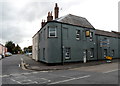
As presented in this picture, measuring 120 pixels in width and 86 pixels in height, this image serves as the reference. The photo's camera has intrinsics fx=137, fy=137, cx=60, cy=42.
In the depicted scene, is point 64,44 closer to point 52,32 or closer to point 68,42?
point 68,42

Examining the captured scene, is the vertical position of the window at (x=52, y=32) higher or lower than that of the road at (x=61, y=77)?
higher

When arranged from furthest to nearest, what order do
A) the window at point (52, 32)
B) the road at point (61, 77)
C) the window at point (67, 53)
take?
1. the window at point (67, 53)
2. the window at point (52, 32)
3. the road at point (61, 77)

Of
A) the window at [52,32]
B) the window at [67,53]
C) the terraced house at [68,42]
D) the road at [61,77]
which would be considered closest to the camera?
the road at [61,77]

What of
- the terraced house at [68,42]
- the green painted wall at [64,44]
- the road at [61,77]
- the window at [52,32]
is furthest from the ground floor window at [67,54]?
the road at [61,77]

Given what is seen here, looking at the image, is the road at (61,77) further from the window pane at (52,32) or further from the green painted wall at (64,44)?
the window pane at (52,32)

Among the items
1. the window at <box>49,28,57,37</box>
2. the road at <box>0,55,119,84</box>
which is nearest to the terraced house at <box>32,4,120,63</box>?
the window at <box>49,28,57,37</box>

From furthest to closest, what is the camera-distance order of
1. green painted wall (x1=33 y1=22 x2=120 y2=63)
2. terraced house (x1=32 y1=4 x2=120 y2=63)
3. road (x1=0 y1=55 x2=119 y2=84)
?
terraced house (x1=32 y1=4 x2=120 y2=63)
green painted wall (x1=33 y1=22 x2=120 y2=63)
road (x1=0 y1=55 x2=119 y2=84)

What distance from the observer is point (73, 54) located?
75.5 feet

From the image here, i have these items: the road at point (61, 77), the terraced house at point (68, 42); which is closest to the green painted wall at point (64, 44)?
the terraced house at point (68, 42)

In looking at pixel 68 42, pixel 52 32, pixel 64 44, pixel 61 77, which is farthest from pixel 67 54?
pixel 61 77

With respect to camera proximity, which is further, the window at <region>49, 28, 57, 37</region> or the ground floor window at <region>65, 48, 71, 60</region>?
the ground floor window at <region>65, 48, 71, 60</region>

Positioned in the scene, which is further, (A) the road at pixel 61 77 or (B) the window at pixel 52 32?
(B) the window at pixel 52 32

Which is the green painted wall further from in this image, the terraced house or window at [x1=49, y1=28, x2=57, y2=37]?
window at [x1=49, y1=28, x2=57, y2=37]

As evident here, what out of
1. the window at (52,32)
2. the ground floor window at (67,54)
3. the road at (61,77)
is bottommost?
the road at (61,77)
